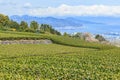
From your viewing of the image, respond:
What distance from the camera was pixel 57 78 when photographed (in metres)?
19.0

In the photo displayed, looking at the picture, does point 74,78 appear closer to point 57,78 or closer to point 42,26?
point 57,78

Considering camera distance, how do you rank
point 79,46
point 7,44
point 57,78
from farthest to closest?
point 79,46
point 7,44
point 57,78

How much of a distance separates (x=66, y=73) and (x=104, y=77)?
226 centimetres

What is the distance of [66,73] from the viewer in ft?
67.3

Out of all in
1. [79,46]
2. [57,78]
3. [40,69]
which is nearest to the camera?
[57,78]

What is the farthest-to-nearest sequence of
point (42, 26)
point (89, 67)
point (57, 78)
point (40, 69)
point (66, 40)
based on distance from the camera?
1. point (42, 26)
2. point (66, 40)
3. point (89, 67)
4. point (40, 69)
5. point (57, 78)

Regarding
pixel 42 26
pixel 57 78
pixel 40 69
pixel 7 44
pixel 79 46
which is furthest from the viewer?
pixel 42 26

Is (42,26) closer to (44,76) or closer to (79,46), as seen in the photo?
(79,46)

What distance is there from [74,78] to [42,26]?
78.0 metres

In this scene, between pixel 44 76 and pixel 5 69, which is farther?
pixel 5 69

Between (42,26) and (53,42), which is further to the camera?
(42,26)

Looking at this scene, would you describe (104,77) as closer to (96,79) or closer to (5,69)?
(96,79)

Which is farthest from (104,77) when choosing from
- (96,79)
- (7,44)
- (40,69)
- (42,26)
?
(42,26)

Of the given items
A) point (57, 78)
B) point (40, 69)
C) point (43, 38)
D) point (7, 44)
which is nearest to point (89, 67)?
point (40, 69)
